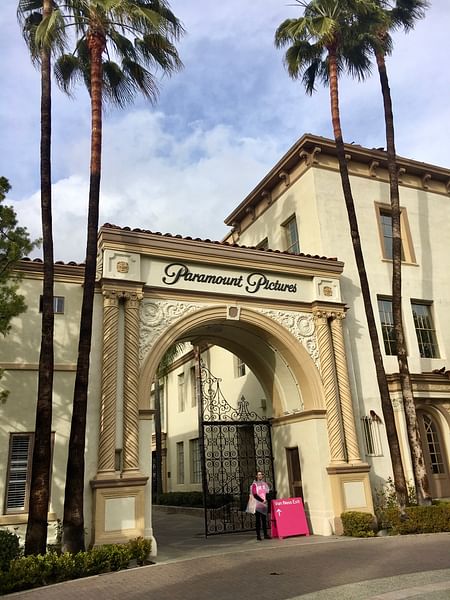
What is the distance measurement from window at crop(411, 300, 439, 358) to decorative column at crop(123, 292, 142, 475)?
396 inches

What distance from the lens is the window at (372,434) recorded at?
14922 millimetres

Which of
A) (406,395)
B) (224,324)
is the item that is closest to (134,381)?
(224,324)

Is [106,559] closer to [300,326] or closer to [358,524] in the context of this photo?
[358,524]

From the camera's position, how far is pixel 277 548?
1123 cm

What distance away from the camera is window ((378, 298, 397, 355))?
16.8 m

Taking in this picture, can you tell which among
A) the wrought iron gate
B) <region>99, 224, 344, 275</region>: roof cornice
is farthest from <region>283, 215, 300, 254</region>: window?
the wrought iron gate

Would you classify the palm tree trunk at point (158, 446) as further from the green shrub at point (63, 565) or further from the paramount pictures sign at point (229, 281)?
the green shrub at point (63, 565)

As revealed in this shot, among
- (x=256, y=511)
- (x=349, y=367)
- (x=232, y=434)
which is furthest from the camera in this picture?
(x=232, y=434)

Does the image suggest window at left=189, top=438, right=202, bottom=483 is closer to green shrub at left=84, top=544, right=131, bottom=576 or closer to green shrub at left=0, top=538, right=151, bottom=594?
green shrub at left=0, top=538, right=151, bottom=594

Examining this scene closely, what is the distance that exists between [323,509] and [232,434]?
29.8ft

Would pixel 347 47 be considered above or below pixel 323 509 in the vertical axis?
above

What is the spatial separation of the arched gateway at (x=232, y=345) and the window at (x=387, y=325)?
95.9 inches

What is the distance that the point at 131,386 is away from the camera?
11875 millimetres

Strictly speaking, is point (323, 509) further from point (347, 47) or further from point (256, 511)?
point (347, 47)
